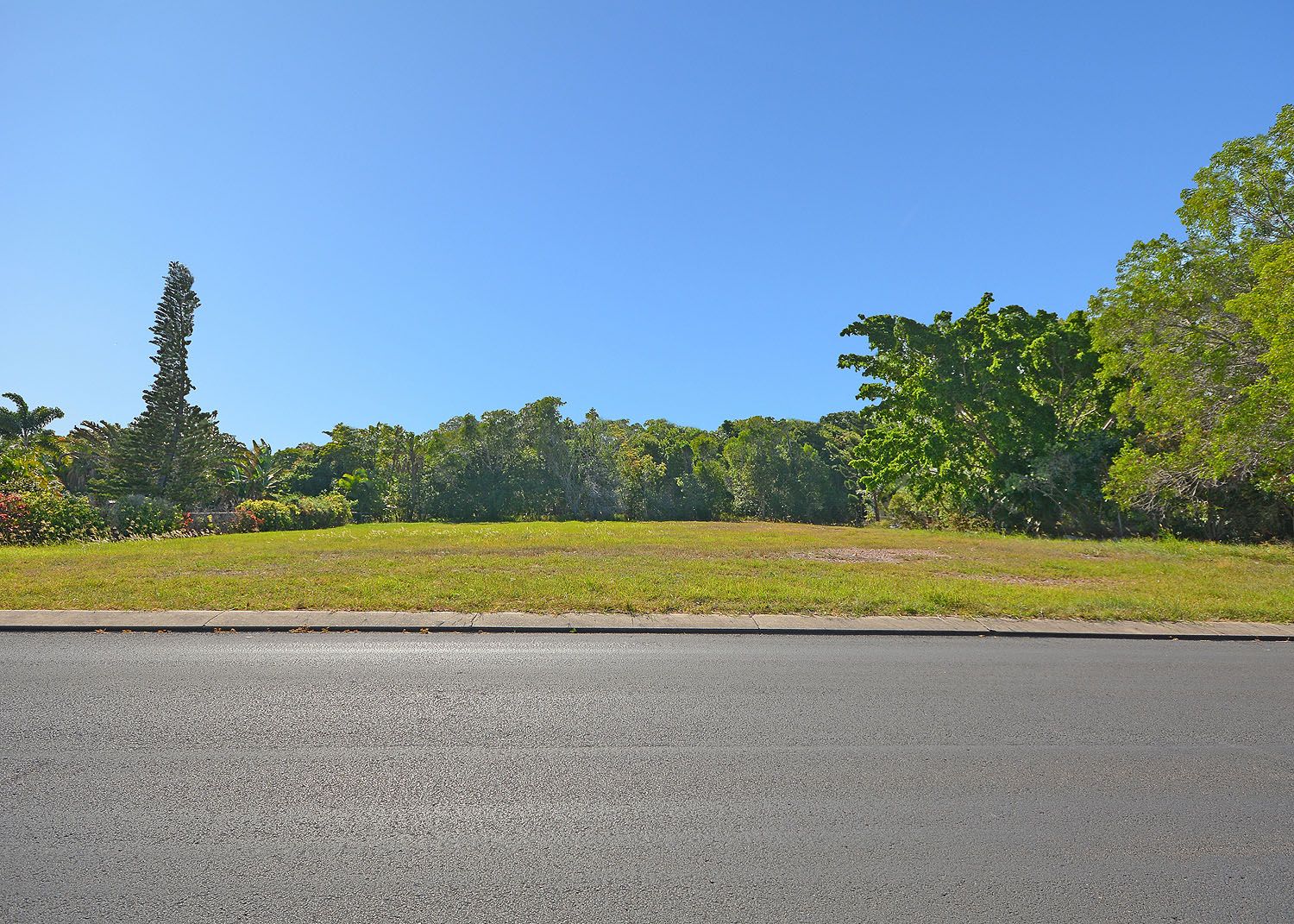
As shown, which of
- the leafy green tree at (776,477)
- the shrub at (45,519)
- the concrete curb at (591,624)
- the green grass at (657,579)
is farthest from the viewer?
the leafy green tree at (776,477)

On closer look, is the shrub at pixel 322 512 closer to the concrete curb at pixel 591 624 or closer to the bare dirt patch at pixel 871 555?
the bare dirt patch at pixel 871 555

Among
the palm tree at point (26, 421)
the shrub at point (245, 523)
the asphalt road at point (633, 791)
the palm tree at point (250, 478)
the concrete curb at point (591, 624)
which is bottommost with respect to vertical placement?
the asphalt road at point (633, 791)

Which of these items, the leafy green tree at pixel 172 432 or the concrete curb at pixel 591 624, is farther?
the leafy green tree at pixel 172 432

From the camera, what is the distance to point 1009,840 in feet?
10.6

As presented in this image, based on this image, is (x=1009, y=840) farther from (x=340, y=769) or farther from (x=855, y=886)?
(x=340, y=769)

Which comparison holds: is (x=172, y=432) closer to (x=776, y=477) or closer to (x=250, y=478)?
(x=250, y=478)

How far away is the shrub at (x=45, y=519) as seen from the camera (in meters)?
18.6

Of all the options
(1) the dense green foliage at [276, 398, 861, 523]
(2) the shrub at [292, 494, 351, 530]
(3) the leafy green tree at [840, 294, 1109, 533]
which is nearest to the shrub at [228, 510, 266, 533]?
(2) the shrub at [292, 494, 351, 530]

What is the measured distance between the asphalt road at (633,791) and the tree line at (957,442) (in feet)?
48.5

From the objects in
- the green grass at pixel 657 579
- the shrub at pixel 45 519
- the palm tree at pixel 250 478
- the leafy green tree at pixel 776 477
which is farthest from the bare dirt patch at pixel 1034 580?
the palm tree at pixel 250 478

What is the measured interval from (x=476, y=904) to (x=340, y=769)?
5.18 feet

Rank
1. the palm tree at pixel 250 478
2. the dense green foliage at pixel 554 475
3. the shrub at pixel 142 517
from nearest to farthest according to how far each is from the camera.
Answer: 1. the shrub at pixel 142 517
2. the palm tree at pixel 250 478
3. the dense green foliage at pixel 554 475

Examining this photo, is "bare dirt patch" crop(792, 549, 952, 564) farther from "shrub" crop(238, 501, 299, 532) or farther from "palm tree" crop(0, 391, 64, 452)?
"palm tree" crop(0, 391, 64, 452)

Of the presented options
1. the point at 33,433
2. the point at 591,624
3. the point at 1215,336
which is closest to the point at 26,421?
the point at 33,433
